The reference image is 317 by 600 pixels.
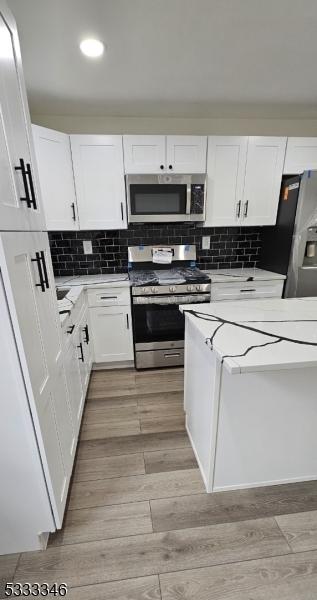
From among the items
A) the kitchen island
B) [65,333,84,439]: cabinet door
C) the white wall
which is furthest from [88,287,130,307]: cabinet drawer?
the white wall

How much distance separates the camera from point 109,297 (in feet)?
7.89

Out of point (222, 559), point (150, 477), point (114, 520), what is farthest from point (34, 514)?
point (222, 559)

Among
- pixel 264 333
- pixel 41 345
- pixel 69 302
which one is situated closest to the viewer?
pixel 41 345

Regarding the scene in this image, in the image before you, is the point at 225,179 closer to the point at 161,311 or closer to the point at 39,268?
the point at 161,311

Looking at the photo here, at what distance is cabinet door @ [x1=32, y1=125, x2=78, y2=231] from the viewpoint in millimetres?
2088

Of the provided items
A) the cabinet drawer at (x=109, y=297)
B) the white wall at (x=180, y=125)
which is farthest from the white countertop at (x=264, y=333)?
the white wall at (x=180, y=125)

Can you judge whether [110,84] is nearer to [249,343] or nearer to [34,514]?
[249,343]

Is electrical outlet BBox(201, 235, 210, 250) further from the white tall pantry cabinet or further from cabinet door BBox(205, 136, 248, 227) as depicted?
the white tall pantry cabinet

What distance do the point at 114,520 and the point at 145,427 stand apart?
622 millimetres

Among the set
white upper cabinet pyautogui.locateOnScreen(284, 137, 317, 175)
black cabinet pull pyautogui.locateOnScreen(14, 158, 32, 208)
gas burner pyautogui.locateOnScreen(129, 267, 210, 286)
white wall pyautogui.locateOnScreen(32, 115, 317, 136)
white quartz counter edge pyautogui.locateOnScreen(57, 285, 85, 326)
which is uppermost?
white wall pyautogui.locateOnScreen(32, 115, 317, 136)

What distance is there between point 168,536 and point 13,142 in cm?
180

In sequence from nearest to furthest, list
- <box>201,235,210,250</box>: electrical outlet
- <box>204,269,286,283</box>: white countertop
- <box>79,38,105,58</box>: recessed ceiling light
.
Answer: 1. <box>79,38,105,58</box>: recessed ceiling light
2. <box>204,269,286,283</box>: white countertop
3. <box>201,235,210,250</box>: electrical outlet

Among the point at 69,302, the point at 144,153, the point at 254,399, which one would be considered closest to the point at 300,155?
the point at 144,153

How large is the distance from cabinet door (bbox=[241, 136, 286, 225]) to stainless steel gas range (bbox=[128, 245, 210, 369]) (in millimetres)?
875
